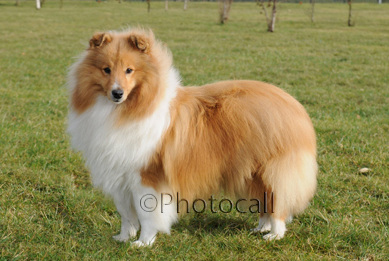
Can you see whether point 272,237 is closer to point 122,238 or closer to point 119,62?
point 122,238

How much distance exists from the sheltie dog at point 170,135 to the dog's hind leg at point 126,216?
26mm

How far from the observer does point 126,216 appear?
3490 millimetres

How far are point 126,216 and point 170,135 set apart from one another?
2.83ft

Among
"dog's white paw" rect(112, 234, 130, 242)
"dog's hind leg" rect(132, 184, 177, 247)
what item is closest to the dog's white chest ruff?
"dog's hind leg" rect(132, 184, 177, 247)

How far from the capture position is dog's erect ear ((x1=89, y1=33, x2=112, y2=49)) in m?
3.07

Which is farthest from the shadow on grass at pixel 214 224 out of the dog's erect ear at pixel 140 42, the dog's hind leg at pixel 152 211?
the dog's erect ear at pixel 140 42

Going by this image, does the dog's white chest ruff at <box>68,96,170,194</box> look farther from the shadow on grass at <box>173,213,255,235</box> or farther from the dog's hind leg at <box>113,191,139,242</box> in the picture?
the shadow on grass at <box>173,213,255,235</box>

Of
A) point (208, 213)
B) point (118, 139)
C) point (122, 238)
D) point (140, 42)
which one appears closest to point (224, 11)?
point (208, 213)

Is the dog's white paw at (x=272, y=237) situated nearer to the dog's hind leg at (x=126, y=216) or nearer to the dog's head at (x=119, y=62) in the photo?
the dog's hind leg at (x=126, y=216)

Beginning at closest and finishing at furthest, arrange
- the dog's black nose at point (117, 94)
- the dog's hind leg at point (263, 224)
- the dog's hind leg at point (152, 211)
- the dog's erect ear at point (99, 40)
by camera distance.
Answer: the dog's black nose at point (117, 94) < the dog's erect ear at point (99, 40) < the dog's hind leg at point (152, 211) < the dog's hind leg at point (263, 224)

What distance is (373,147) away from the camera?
18.1 ft

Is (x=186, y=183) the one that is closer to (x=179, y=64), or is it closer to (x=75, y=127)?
(x=75, y=127)

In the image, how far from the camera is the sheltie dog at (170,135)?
3.11m

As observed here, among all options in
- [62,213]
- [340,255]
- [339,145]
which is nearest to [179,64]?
[339,145]
